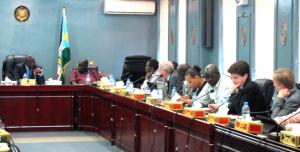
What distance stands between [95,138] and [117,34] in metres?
4.57

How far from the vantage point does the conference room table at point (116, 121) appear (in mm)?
4268

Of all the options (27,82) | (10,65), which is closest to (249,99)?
(27,82)

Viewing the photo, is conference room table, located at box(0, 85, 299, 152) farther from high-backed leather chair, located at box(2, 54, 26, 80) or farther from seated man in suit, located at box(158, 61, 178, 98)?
high-backed leather chair, located at box(2, 54, 26, 80)

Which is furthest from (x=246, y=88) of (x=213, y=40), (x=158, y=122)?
(x=213, y=40)

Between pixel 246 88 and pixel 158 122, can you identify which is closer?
pixel 246 88

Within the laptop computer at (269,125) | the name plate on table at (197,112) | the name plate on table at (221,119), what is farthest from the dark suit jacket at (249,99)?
the laptop computer at (269,125)

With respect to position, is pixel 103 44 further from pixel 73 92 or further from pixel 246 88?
pixel 246 88

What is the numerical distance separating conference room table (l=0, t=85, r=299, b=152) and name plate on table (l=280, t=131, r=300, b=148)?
0.04m

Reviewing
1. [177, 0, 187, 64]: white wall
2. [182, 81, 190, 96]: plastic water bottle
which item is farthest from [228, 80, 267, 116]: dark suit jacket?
[177, 0, 187, 64]: white wall

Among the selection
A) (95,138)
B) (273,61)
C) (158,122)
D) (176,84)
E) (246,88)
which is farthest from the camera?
(95,138)

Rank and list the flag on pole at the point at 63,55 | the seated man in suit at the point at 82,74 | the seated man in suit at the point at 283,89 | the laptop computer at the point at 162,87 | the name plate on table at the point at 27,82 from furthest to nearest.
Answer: the flag on pole at the point at 63,55
the seated man in suit at the point at 82,74
the name plate on table at the point at 27,82
the laptop computer at the point at 162,87
the seated man in suit at the point at 283,89

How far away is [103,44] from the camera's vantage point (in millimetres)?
12508

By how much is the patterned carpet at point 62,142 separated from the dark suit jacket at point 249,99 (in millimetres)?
2530

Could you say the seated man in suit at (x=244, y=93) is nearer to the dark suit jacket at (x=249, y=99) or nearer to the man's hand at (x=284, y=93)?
the dark suit jacket at (x=249, y=99)
